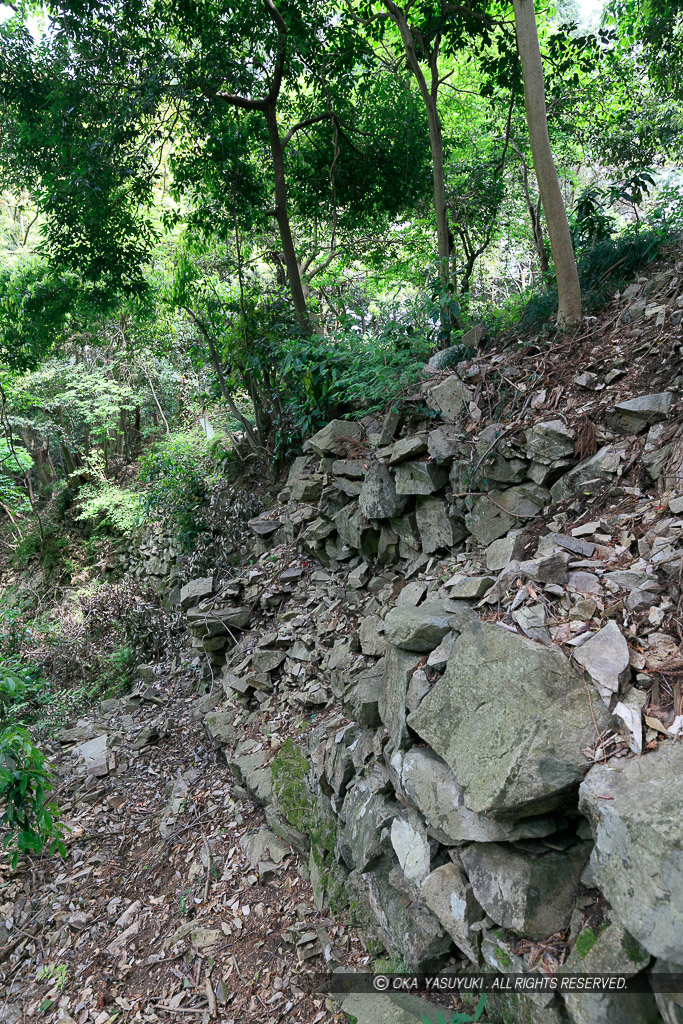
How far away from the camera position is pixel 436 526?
15.0 feet

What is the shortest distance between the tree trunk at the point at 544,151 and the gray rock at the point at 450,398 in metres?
1.02

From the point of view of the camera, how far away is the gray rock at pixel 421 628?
309 cm

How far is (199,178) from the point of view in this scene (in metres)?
7.32

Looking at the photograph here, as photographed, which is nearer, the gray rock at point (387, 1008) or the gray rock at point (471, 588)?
the gray rock at point (387, 1008)

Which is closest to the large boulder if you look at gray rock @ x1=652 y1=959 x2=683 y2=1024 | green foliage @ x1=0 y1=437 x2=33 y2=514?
gray rock @ x1=652 y1=959 x2=683 y2=1024

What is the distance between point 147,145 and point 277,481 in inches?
Result: 167

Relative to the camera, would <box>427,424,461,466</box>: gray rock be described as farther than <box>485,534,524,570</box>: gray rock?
Yes

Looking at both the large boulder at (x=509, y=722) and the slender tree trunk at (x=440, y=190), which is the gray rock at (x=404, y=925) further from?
the slender tree trunk at (x=440, y=190)

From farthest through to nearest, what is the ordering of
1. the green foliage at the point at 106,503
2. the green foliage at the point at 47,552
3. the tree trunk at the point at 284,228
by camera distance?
the green foliage at the point at 47,552 → the green foliage at the point at 106,503 → the tree trunk at the point at 284,228

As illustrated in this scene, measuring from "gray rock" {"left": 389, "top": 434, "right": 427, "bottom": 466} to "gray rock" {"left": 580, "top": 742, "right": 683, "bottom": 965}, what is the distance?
9.78 ft

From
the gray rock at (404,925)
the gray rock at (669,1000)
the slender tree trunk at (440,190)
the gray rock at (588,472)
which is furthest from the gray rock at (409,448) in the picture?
the gray rock at (669,1000)

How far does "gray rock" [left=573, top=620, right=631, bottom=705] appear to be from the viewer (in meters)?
2.23

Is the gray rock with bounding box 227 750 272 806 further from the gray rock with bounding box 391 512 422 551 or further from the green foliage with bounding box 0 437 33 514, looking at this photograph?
the green foliage with bounding box 0 437 33 514

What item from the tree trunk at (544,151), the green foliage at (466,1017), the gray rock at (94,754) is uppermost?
the tree trunk at (544,151)
